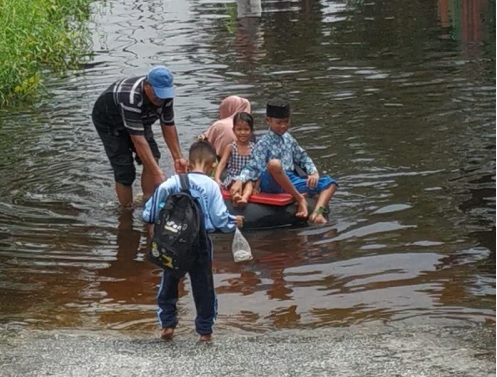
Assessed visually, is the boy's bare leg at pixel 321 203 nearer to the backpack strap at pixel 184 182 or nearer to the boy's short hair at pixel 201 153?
the boy's short hair at pixel 201 153

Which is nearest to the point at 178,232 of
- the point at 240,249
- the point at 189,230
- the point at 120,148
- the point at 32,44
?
the point at 189,230

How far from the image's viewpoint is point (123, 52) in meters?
Answer: 19.3

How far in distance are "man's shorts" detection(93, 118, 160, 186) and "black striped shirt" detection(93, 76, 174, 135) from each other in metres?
0.11

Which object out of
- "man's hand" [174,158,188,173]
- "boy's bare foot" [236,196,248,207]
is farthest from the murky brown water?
"man's hand" [174,158,188,173]

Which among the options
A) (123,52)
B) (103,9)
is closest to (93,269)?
(123,52)

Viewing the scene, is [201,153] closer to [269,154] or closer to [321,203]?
[269,154]

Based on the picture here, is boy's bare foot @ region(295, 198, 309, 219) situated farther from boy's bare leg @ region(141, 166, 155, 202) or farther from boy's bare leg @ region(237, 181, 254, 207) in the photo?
boy's bare leg @ region(141, 166, 155, 202)

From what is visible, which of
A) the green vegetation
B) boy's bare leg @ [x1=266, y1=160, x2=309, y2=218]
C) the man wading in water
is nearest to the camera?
the man wading in water

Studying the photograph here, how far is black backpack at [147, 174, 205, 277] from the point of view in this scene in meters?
6.18

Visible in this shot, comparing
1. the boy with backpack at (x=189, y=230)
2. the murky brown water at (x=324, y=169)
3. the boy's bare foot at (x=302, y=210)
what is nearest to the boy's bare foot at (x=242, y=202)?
the murky brown water at (x=324, y=169)

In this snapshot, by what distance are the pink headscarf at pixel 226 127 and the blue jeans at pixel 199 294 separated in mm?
3127

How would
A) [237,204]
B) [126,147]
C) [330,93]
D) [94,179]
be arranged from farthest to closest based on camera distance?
[330,93]
[94,179]
[126,147]
[237,204]

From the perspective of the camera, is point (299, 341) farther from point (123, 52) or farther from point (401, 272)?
point (123, 52)

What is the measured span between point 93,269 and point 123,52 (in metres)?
11.2
